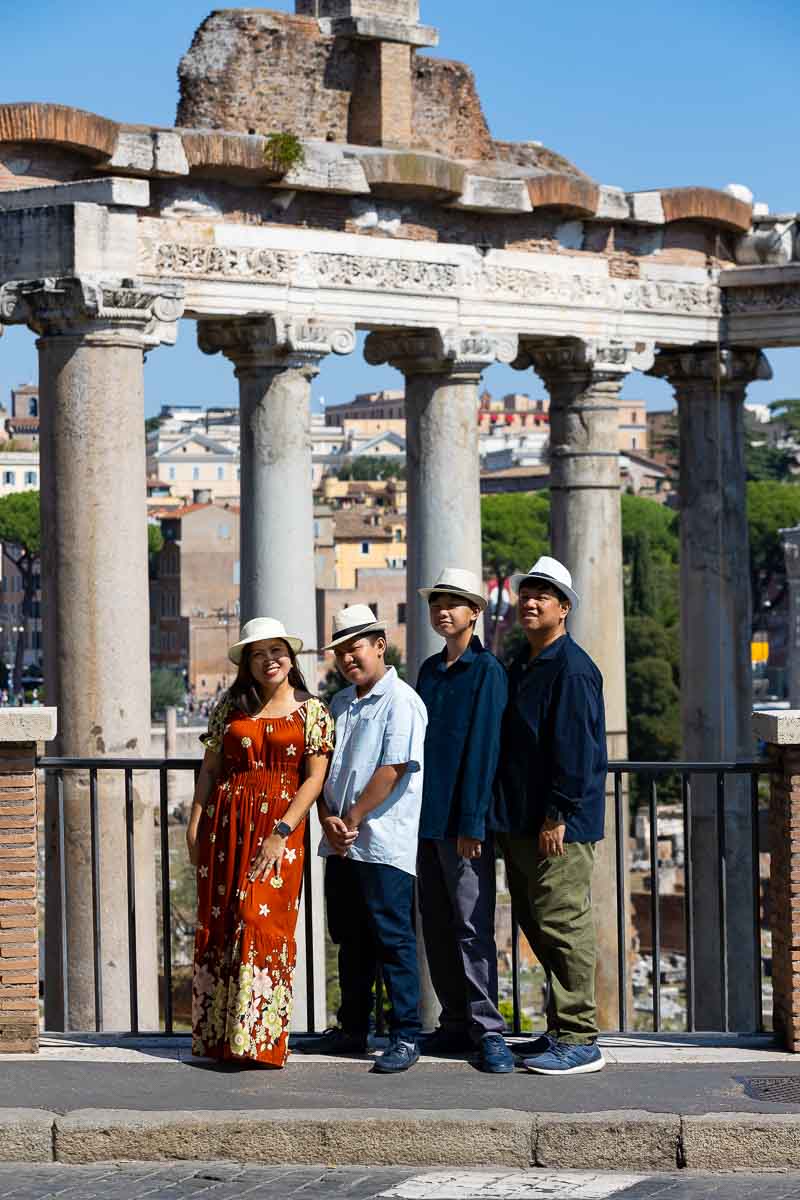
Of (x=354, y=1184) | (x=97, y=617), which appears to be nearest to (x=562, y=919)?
(x=354, y=1184)

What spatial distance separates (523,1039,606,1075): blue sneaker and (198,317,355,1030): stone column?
8.38 metres

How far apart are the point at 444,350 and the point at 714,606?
5.09m

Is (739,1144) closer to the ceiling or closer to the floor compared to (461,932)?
closer to the floor

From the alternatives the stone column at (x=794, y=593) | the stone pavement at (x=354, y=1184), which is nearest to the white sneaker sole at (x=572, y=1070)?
the stone pavement at (x=354, y=1184)

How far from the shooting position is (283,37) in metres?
22.1

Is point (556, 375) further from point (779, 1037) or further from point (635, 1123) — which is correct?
point (635, 1123)

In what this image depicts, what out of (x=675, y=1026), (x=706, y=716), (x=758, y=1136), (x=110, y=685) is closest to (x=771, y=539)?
(x=675, y=1026)

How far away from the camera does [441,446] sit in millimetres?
22156

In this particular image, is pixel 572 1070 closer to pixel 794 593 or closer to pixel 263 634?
pixel 263 634

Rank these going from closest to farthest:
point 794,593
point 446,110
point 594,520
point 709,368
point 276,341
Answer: point 276,341
point 446,110
point 594,520
point 709,368
point 794,593

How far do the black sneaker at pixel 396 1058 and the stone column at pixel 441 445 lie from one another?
9754 millimetres

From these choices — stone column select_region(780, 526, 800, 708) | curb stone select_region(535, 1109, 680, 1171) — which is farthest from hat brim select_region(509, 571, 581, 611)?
stone column select_region(780, 526, 800, 708)

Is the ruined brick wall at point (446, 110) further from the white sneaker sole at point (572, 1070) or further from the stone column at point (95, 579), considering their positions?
the white sneaker sole at point (572, 1070)

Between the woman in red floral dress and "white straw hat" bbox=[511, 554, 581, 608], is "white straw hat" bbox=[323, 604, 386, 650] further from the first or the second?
"white straw hat" bbox=[511, 554, 581, 608]
